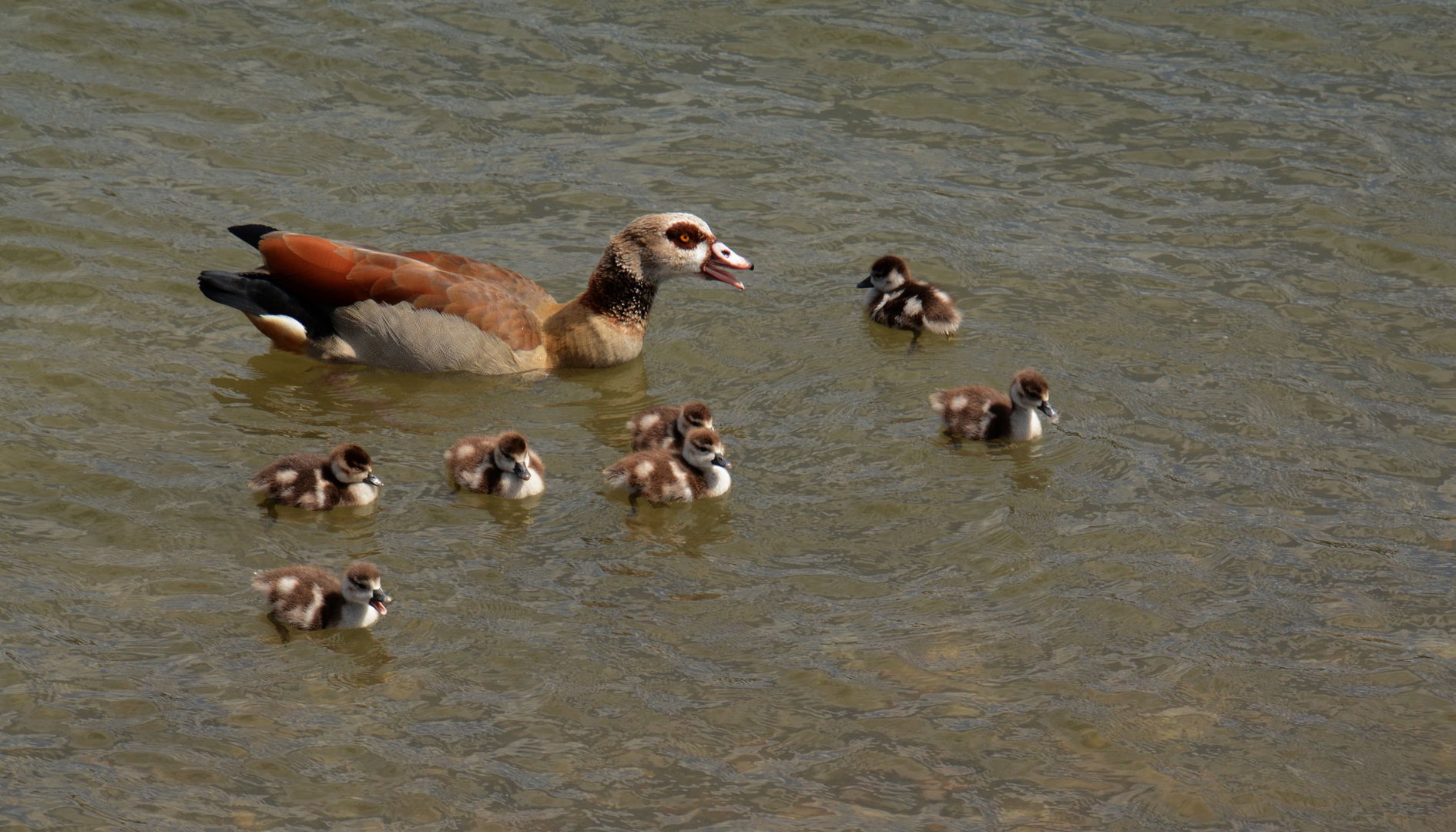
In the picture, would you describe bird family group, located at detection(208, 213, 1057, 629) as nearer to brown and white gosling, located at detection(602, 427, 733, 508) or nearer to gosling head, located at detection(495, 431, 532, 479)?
brown and white gosling, located at detection(602, 427, 733, 508)

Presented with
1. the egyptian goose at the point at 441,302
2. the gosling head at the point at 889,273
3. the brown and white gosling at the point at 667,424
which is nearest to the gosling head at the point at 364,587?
the brown and white gosling at the point at 667,424

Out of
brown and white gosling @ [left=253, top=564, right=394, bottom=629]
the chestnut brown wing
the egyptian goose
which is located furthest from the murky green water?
the chestnut brown wing

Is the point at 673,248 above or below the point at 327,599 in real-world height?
above

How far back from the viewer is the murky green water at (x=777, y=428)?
6.57 meters

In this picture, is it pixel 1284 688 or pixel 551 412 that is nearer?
pixel 1284 688

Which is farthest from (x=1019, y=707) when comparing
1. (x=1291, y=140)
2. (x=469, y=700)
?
(x=1291, y=140)

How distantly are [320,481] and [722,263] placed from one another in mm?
3414

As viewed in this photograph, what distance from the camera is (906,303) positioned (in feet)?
35.0

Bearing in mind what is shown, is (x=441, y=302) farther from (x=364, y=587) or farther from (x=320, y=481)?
(x=364, y=587)

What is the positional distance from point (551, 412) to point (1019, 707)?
4084 mm

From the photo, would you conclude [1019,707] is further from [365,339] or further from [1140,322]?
[365,339]

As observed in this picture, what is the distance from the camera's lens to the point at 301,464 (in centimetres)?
842

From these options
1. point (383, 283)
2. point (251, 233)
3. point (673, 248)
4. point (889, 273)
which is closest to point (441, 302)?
point (383, 283)

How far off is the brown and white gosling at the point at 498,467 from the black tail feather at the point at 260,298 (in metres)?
2.07
